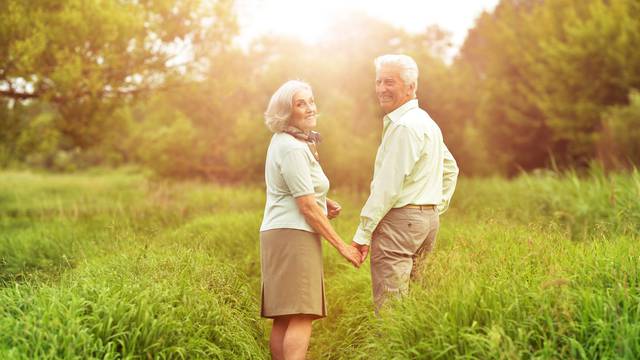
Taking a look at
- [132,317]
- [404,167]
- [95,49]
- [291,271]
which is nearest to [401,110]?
[404,167]

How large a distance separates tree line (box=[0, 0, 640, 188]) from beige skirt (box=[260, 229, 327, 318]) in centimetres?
669

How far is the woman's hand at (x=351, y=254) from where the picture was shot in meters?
4.38

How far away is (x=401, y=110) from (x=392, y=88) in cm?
17

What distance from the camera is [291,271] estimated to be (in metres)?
4.32

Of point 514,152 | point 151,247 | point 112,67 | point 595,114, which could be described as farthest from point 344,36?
point 151,247

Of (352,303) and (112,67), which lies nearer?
(352,303)

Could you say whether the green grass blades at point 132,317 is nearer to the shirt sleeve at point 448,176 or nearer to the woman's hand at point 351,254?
the woman's hand at point 351,254

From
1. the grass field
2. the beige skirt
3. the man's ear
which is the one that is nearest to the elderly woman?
the beige skirt

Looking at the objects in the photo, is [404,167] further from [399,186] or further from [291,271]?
[291,271]

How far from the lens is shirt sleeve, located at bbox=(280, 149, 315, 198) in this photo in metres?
4.19

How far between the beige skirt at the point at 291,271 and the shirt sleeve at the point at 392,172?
452 mm

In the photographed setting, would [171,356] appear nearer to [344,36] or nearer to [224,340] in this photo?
[224,340]

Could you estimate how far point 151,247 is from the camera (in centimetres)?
611

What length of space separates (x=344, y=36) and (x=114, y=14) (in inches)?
1338
